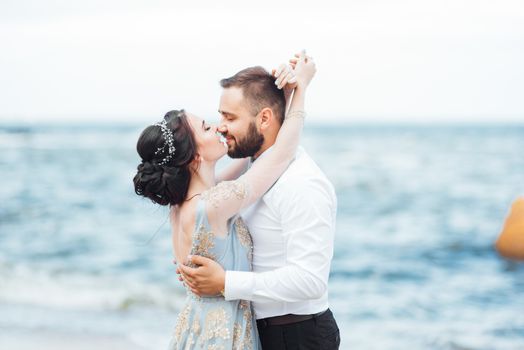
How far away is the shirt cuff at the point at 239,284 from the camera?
2.52 m

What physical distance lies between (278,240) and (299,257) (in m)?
0.19

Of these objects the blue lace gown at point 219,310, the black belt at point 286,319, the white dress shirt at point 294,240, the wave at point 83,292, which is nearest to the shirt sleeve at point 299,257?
the white dress shirt at point 294,240

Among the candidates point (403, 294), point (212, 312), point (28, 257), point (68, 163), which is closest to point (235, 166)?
point (212, 312)

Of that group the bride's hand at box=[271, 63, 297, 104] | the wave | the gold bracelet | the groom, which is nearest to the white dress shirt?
the groom

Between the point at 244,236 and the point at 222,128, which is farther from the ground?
the point at 222,128

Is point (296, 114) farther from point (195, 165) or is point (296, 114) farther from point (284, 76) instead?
point (195, 165)

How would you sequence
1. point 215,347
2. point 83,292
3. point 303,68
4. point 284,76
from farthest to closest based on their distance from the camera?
point 83,292 < point 303,68 < point 284,76 < point 215,347

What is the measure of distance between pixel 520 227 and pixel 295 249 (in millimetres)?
9046

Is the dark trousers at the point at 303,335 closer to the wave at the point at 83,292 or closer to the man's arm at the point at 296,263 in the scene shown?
the man's arm at the point at 296,263

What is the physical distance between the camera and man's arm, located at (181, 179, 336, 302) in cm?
247

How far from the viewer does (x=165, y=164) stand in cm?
267

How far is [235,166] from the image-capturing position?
10.3ft

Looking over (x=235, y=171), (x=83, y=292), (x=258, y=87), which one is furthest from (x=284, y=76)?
(x=83, y=292)

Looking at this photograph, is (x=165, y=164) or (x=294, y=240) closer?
(x=294, y=240)
